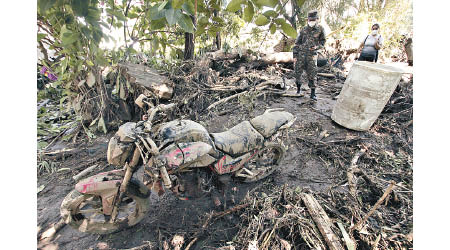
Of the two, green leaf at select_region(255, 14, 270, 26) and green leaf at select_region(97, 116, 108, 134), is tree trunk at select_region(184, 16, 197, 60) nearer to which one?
green leaf at select_region(97, 116, 108, 134)

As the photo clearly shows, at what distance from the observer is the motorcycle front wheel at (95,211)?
1.95 meters

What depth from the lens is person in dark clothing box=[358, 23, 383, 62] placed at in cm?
500

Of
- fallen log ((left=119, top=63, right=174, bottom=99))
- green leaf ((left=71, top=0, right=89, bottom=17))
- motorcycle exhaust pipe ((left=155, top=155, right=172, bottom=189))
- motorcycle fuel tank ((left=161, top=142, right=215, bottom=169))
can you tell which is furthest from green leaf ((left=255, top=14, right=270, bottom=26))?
fallen log ((left=119, top=63, right=174, bottom=99))

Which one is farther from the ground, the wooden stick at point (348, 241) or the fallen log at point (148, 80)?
the fallen log at point (148, 80)

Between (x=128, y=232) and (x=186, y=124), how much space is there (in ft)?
4.47

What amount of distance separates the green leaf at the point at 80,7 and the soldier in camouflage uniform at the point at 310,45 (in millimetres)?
4677

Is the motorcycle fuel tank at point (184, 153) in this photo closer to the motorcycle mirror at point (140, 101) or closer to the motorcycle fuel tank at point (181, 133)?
the motorcycle fuel tank at point (181, 133)

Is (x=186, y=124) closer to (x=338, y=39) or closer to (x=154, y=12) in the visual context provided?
(x=154, y=12)

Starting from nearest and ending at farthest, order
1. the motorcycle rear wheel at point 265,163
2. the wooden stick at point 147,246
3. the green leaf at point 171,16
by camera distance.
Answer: the green leaf at point 171,16
the wooden stick at point 147,246
the motorcycle rear wheel at point 265,163

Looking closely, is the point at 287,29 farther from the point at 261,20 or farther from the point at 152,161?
the point at 152,161

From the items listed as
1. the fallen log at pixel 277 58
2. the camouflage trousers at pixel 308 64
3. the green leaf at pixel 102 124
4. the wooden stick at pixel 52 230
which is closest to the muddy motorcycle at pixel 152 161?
the wooden stick at pixel 52 230

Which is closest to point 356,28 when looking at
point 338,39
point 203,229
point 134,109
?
point 338,39

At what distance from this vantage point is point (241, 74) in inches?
235

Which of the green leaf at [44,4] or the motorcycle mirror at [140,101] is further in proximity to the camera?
the motorcycle mirror at [140,101]
